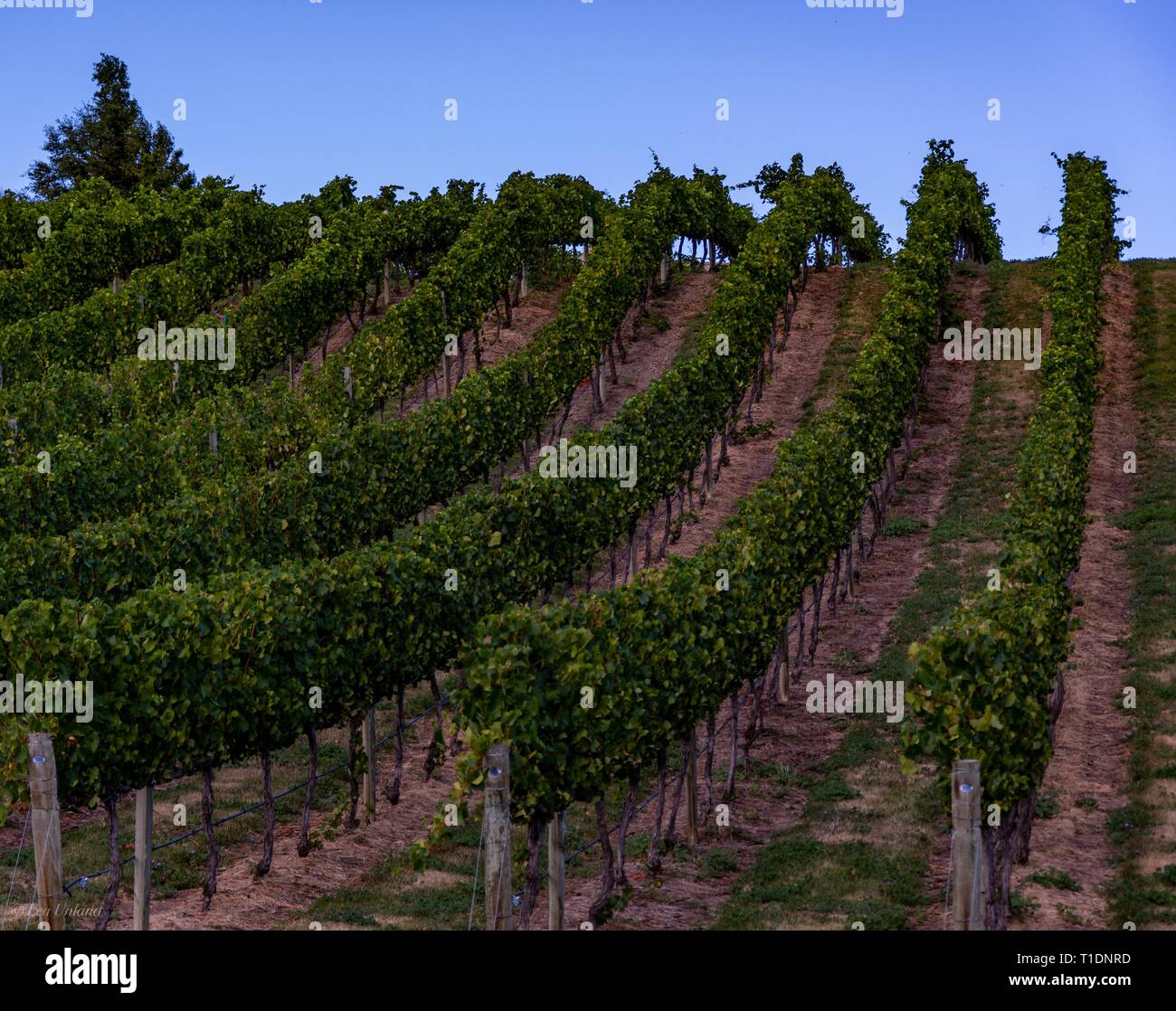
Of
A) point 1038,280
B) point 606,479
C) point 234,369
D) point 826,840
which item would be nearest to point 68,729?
point 826,840

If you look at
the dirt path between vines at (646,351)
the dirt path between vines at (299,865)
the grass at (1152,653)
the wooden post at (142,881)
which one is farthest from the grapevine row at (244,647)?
the dirt path between vines at (646,351)

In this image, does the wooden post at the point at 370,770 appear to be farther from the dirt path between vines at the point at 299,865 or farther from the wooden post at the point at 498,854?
the wooden post at the point at 498,854

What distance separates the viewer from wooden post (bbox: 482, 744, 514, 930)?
1448cm

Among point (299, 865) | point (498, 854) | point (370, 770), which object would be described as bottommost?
point (299, 865)

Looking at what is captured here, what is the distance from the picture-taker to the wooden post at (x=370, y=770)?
22250mm

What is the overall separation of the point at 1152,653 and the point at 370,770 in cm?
1429

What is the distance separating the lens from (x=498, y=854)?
14.5m

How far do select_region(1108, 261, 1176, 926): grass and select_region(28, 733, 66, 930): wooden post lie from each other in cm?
1198

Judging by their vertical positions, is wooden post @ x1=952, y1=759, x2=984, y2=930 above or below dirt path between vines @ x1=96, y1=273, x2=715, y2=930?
above

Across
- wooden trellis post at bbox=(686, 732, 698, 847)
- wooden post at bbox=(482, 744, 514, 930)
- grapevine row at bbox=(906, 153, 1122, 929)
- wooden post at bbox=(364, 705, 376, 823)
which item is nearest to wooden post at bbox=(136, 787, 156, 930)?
wooden post at bbox=(364, 705, 376, 823)

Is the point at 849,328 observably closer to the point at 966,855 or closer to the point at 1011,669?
the point at 1011,669

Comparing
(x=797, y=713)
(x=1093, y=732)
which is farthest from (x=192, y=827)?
(x=1093, y=732)

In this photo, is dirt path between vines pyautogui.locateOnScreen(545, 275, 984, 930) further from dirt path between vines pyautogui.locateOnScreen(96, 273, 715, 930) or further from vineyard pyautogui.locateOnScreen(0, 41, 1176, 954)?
dirt path between vines pyautogui.locateOnScreen(96, 273, 715, 930)

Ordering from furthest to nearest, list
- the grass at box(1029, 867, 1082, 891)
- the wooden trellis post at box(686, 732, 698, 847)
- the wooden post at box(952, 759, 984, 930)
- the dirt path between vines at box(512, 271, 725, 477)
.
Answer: the dirt path between vines at box(512, 271, 725, 477) < the wooden trellis post at box(686, 732, 698, 847) < the grass at box(1029, 867, 1082, 891) < the wooden post at box(952, 759, 984, 930)
